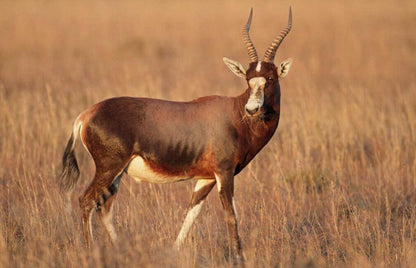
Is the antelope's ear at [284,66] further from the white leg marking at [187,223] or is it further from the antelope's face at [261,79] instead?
the white leg marking at [187,223]

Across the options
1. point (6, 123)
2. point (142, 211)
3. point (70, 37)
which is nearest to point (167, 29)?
point (70, 37)

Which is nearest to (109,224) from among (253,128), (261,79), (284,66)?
(253,128)

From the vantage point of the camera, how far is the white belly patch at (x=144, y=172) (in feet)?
23.2

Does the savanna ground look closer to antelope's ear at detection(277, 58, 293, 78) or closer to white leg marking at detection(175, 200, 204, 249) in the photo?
white leg marking at detection(175, 200, 204, 249)

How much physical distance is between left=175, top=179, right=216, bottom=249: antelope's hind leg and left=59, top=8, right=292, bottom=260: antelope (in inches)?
0.5

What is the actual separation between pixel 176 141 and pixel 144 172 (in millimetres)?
510

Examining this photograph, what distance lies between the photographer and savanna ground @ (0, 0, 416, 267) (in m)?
6.96

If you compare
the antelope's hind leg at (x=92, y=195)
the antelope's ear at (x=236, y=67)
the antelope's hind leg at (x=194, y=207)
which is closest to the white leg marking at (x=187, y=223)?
the antelope's hind leg at (x=194, y=207)

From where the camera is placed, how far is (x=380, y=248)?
703 centimetres

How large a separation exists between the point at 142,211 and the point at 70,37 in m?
19.4

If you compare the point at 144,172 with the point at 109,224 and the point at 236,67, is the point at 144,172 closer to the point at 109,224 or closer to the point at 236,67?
the point at 109,224

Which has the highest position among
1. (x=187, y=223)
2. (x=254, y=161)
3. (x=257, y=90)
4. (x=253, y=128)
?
(x=257, y=90)

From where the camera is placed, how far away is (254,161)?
1088 centimetres

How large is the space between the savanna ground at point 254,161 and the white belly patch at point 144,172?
505 mm
